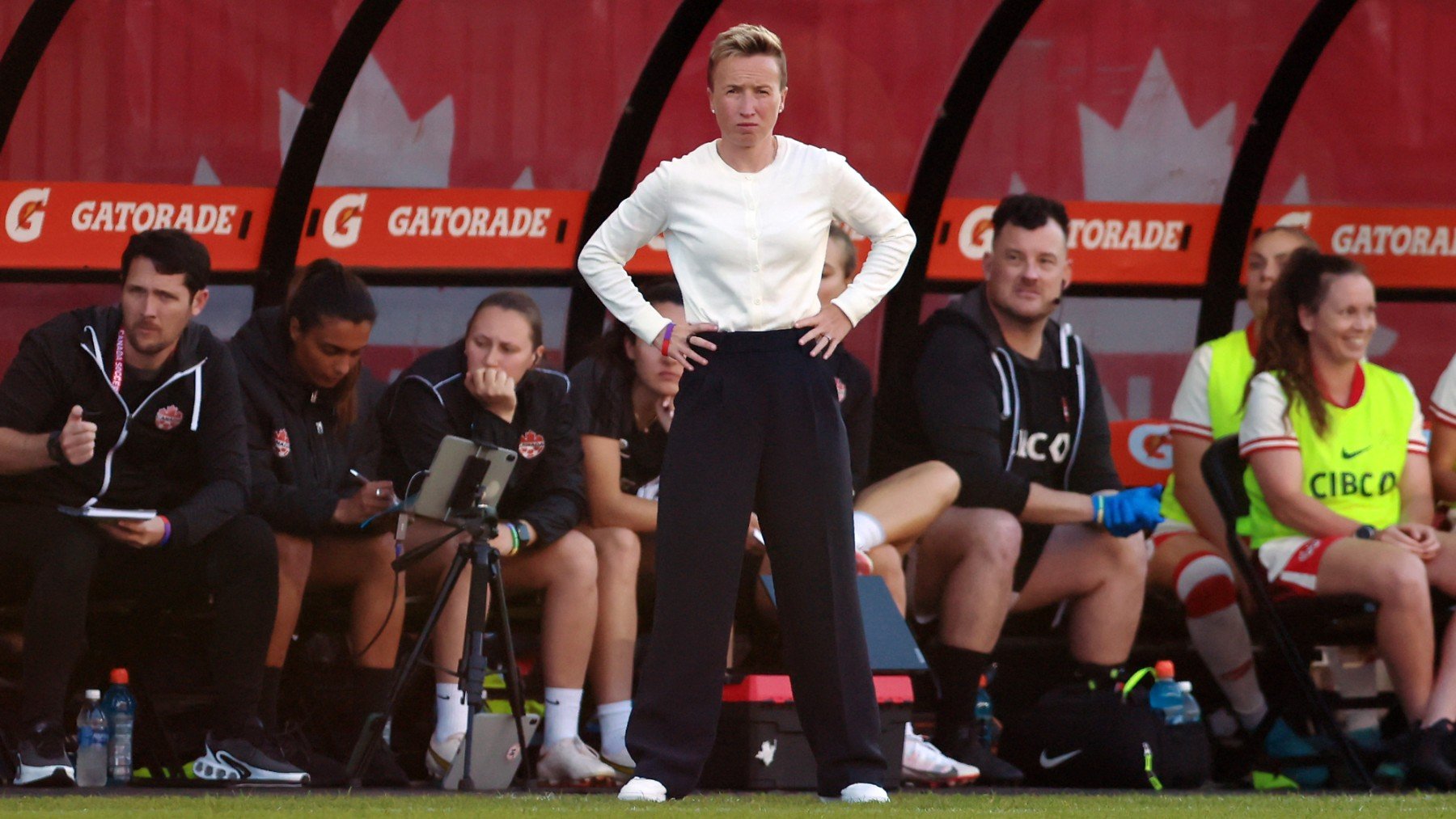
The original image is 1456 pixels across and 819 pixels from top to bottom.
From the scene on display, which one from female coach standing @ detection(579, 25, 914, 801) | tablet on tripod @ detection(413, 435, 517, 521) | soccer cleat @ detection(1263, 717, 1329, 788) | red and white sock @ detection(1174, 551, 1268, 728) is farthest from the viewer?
red and white sock @ detection(1174, 551, 1268, 728)

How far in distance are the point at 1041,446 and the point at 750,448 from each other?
2.25 m

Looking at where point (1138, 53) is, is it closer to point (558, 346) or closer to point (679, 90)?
point (679, 90)

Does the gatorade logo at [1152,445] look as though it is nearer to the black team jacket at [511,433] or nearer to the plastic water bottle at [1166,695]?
the plastic water bottle at [1166,695]

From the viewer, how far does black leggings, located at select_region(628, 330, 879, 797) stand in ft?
13.8

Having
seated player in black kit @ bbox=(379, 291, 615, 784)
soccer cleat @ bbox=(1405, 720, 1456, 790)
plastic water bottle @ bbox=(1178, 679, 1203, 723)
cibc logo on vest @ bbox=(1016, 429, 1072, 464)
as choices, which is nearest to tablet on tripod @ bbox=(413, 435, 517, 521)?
seated player in black kit @ bbox=(379, 291, 615, 784)

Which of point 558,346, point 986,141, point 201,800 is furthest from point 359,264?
point 201,800

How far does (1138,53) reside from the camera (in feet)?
25.6

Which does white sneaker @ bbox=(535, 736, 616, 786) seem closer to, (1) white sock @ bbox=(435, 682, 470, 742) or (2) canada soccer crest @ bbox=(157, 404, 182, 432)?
(1) white sock @ bbox=(435, 682, 470, 742)

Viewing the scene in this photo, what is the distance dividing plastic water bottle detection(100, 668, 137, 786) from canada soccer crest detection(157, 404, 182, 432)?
638 mm

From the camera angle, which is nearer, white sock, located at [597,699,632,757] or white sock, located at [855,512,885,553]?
white sock, located at [597,699,632,757]

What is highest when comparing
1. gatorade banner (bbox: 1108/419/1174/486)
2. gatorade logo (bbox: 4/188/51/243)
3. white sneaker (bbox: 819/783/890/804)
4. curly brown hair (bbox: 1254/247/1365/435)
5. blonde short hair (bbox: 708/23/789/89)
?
gatorade logo (bbox: 4/188/51/243)

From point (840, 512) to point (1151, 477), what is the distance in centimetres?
320

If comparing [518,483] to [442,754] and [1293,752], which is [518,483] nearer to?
[442,754]

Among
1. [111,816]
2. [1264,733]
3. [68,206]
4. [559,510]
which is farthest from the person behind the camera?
[68,206]
